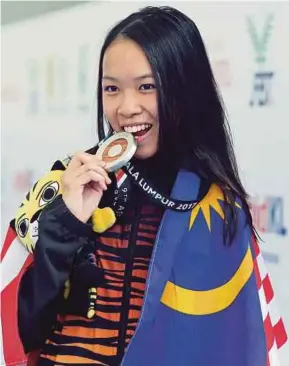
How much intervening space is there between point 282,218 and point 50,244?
22.8 inches

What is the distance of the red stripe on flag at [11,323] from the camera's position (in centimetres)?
71

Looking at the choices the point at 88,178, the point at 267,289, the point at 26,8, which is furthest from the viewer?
the point at 26,8

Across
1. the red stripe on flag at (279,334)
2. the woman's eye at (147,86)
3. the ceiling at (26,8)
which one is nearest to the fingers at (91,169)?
the woman's eye at (147,86)

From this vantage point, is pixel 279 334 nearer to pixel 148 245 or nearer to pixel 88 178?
pixel 148 245

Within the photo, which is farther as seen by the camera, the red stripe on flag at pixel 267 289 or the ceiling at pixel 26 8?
the ceiling at pixel 26 8

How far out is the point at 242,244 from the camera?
2.30 ft

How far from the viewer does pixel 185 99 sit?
715 millimetres

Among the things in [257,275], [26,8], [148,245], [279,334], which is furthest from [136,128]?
[26,8]

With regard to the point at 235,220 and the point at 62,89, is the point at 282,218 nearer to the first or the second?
the point at 235,220

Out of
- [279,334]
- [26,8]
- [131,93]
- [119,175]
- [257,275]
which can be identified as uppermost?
[26,8]

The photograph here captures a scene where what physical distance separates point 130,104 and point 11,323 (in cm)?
32

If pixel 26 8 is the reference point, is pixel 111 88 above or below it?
below

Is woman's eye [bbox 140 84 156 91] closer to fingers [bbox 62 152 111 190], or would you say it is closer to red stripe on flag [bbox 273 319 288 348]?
fingers [bbox 62 152 111 190]

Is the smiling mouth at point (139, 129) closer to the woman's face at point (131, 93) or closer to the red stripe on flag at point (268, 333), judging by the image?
the woman's face at point (131, 93)
